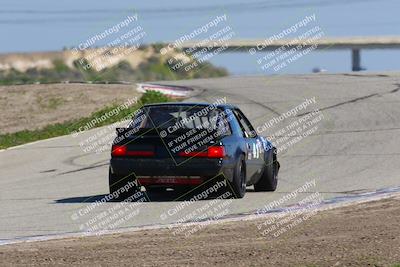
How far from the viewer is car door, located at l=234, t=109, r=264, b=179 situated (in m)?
15.4

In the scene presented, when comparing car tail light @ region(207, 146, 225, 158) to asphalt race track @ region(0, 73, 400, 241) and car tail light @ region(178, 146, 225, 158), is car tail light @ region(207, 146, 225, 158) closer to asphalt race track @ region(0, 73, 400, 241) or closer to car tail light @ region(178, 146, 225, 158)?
car tail light @ region(178, 146, 225, 158)

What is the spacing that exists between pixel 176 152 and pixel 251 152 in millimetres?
1508

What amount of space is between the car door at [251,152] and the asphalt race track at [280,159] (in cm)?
38

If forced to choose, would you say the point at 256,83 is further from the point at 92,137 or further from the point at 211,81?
the point at 92,137

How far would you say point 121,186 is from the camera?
14.8 meters

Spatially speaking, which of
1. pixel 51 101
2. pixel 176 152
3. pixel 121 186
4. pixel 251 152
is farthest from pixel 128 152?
pixel 51 101

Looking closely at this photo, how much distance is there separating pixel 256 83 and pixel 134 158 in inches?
1023

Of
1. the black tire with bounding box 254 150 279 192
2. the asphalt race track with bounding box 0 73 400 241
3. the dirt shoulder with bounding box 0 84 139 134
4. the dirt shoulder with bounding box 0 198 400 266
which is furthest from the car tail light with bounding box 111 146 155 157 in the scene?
the dirt shoulder with bounding box 0 84 139 134

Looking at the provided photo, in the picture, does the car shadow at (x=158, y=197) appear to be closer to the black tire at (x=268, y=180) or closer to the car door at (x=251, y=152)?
the car door at (x=251, y=152)

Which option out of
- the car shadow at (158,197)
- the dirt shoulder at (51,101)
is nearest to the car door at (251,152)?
the car shadow at (158,197)

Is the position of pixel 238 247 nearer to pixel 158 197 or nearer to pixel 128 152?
pixel 128 152

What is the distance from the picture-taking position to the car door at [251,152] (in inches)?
606

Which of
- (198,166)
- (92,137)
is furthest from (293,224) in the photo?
(92,137)

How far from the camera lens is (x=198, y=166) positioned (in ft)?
47.4
